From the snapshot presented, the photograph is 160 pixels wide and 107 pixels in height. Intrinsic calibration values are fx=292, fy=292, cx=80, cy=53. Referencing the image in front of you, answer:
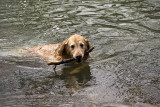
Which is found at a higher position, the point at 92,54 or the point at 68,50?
the point at 68,50

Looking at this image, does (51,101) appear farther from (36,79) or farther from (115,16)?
(115,16)

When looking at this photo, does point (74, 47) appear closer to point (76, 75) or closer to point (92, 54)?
point (76, 75)

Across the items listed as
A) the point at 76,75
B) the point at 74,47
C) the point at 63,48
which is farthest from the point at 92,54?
the point at 76,75

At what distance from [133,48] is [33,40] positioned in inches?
143

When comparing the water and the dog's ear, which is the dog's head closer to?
the dog's ear

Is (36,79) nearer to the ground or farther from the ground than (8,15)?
nearer to the ground

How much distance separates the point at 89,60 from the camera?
322 inches

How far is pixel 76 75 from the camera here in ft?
23.4

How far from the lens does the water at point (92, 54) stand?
5668 millimetres

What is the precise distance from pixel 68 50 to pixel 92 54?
4.41ft

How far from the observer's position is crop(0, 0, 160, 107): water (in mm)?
5668

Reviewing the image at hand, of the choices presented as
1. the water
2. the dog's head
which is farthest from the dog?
the water

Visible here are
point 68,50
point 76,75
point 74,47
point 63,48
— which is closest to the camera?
point 76,75

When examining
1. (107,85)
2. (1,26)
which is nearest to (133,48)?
(107,85)
